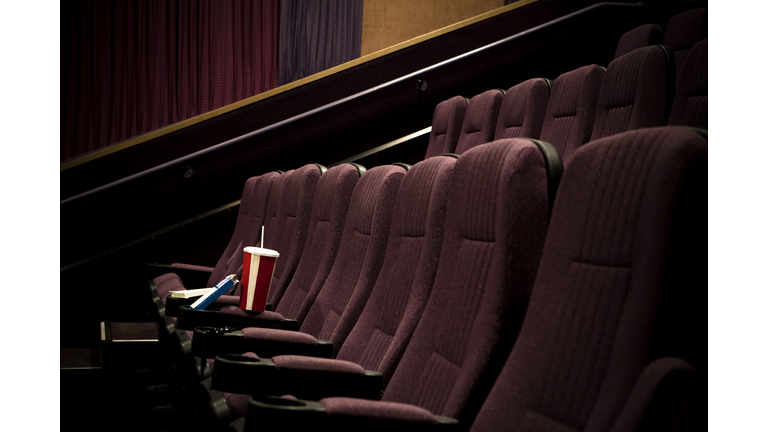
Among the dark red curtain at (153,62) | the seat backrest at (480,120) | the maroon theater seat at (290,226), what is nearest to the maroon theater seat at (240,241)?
the maroon theater seat at (290,226)

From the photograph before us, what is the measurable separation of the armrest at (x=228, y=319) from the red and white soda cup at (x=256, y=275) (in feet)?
0.05

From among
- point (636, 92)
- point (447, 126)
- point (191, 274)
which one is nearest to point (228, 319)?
point (636, 92)

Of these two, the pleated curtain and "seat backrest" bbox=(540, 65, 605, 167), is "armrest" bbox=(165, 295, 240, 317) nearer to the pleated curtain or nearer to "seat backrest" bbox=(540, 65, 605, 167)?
"seat backrest" bbox=(540, 65, 605, 167)

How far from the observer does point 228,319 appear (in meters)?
0.82

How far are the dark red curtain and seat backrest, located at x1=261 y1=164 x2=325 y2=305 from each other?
1721mm

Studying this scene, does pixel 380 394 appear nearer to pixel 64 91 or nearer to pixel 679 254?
pixel 679 254

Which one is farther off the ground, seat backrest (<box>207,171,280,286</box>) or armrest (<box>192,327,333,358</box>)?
seat backrest (<box>207,171,280,286</box>)

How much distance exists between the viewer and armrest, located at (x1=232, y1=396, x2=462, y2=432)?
1.33 ft

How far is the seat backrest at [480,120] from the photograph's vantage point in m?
1.49

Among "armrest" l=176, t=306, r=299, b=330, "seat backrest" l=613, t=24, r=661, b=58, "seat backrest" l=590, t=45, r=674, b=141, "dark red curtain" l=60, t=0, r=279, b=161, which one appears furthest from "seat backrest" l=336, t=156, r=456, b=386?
"dark red curtain" l=60, t=0, r=279, b=161

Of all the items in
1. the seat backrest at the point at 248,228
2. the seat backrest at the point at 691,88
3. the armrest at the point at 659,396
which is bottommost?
the armrest at the point at 659,396

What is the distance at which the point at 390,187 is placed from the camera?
30.8 inches

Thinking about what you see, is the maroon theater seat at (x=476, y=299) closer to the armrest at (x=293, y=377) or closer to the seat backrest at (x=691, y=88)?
the armrest at (x=293, y=377)

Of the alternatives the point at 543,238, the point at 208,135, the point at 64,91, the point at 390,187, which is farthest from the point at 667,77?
the point at 64,91
